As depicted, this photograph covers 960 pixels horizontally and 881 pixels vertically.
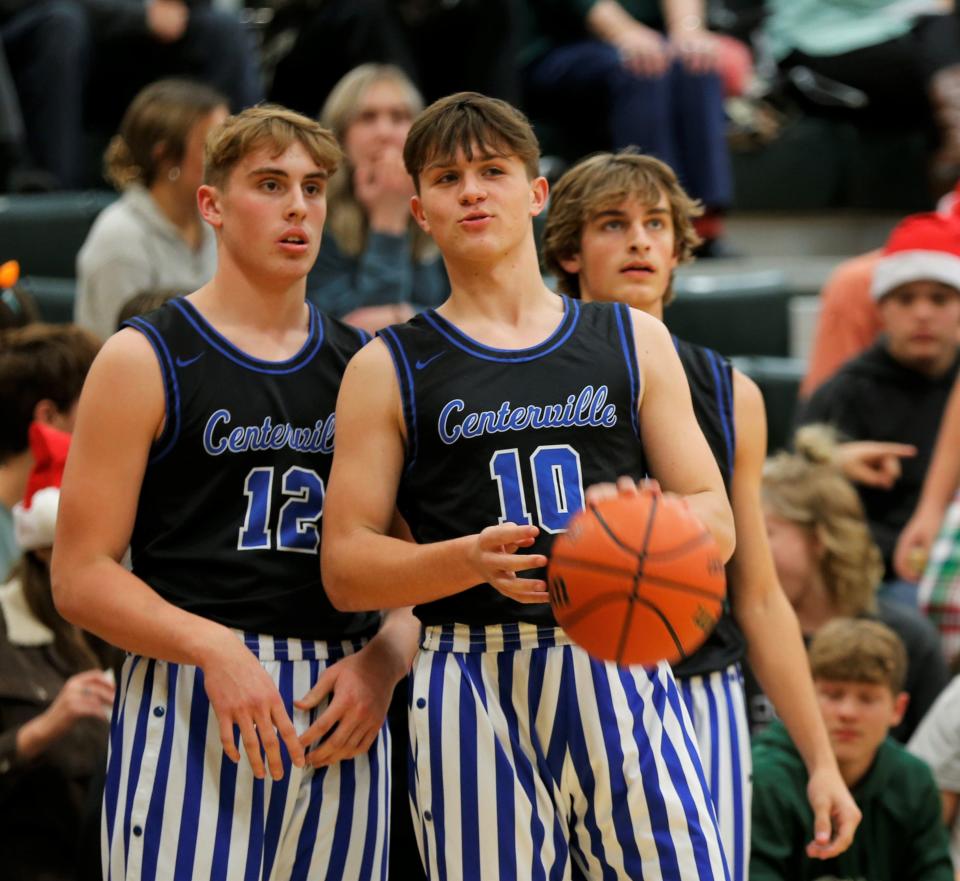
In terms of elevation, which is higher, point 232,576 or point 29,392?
point 29,392

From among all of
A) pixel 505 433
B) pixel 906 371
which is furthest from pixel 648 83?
pixel 505 433

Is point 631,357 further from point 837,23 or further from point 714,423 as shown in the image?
point 837,23

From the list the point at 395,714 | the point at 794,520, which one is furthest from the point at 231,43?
the point at 395,714

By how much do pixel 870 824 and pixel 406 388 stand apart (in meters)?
2.02

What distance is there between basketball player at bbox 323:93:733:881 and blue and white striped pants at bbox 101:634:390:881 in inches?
7.6

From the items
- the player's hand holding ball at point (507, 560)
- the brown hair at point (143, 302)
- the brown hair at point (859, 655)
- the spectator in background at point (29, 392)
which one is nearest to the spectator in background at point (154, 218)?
the spectator in background at point (29, 392)

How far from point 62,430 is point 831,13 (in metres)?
5.79

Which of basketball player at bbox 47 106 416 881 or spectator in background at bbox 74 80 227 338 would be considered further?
spectator in background at bbox 74 80 227 338

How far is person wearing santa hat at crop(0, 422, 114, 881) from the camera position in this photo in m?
3.97

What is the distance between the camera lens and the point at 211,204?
317cm

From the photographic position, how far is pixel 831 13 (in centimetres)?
894

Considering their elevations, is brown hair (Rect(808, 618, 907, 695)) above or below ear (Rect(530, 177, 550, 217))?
below

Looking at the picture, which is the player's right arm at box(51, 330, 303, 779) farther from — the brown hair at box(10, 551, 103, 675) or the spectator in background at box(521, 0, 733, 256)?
the spectator in background at box(521, 0, 733, 256)

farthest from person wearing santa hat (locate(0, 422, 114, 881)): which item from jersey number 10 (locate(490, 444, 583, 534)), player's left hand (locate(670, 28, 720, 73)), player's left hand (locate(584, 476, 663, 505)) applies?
player's left hand (locate(670, 28, 720, 73))
